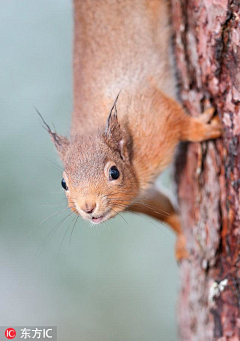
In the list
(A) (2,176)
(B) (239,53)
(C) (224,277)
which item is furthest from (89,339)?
(B) (239,53)

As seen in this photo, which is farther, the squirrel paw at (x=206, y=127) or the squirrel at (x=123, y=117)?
the squirrel paw at (x=206, y=127)

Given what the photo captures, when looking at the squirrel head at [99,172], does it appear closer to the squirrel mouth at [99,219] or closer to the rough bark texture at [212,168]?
the squirrel mouth at [99,219]

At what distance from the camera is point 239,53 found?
2.46m

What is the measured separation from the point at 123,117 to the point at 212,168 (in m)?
0.63

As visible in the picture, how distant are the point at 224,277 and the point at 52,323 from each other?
295cm

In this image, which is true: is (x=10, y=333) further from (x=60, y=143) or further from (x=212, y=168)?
(x=212, y=168)

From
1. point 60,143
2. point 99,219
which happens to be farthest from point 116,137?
point 99,219

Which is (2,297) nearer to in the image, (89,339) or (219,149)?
(89,339)

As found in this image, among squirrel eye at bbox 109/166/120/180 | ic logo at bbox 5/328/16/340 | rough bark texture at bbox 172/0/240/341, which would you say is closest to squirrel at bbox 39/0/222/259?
squirrel eye at bbox 109/166/120/180

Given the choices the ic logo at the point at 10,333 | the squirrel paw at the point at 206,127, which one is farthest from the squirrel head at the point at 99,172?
the ic logo at the point at 10,333

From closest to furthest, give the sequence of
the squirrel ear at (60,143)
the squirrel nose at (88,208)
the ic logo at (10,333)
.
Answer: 1. the squirrel nose at (88,208)
2. the squirrel ear at (60,143)
3. the ic logo at (10,333)

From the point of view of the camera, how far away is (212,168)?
289 centimetres

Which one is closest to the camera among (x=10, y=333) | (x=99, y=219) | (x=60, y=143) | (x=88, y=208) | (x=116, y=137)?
(x=88, y=208)

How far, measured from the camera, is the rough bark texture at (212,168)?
8.50 ft
